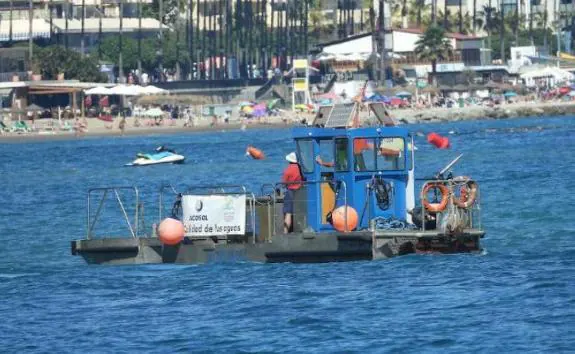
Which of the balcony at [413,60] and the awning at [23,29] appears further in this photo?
the balcony at [413,60]

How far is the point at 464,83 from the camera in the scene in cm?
17125

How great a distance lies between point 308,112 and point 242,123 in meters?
5.50

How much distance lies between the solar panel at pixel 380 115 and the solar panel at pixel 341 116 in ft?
1.24

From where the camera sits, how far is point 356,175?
2995 centimetres

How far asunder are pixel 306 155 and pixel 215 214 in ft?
6.03

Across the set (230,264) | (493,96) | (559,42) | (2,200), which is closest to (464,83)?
(493,96)

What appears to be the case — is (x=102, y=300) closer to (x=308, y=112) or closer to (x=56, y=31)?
(x=308, y=112)

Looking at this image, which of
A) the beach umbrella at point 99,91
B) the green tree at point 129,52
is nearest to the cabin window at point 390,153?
the beach umbrella at point 99,91

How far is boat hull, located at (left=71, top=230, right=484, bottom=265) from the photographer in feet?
95.7

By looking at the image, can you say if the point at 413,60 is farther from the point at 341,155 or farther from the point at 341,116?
the point at 341,155

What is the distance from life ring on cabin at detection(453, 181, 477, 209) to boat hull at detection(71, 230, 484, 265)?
462 millimetres

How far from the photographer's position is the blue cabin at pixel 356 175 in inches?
1178

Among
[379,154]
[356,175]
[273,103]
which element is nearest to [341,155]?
[356,175]

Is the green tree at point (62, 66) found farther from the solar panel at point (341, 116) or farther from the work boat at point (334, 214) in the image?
the solar panel at point (341, 116)
